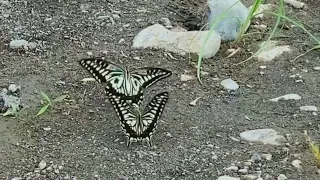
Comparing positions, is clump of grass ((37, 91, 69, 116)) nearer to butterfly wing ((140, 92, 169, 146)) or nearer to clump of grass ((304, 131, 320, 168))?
butterfly wing ((140, 92, 169, 146))

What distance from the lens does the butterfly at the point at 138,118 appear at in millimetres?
2467

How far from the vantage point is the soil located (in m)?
2.43

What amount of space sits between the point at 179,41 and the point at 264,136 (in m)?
0.74

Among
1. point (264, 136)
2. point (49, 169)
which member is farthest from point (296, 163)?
point (49, 169)

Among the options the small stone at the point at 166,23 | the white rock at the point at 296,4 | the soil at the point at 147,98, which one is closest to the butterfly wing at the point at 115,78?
the soil at the point at 147,98

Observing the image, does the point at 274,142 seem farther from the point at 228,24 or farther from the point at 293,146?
the point at 228,24

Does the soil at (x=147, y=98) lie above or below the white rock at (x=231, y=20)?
below

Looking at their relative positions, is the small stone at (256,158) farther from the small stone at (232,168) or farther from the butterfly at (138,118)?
the butterfly at (138,118)

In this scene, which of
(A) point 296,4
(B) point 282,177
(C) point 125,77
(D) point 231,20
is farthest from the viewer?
(A) point 296,4

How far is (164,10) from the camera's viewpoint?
3.44m

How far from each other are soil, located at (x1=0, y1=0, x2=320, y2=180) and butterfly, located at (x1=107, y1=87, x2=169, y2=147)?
0.20 ft

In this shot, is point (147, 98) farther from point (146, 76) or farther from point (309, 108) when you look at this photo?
point (309, 108)

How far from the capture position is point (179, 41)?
3.12 metres

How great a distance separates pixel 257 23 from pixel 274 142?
1004 millimetres
